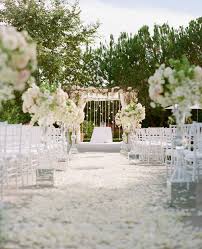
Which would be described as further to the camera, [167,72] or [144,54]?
[144,54]

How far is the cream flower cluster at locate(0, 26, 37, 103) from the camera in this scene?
3.67m

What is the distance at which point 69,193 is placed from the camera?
23.7ft

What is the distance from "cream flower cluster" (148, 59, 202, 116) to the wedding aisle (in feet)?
3.76

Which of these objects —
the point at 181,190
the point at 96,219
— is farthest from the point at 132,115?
the point at 96,219

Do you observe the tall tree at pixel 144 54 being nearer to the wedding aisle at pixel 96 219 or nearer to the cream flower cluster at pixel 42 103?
the cream flower cluster at pixel 42 103

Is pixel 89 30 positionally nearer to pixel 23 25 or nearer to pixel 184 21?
pixel 23 25

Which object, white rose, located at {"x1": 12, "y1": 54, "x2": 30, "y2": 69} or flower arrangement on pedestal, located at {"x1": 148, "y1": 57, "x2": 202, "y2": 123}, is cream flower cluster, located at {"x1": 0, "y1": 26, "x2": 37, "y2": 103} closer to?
white rose, located at {"x1": 12, "y1": 54, "x2": 30, "y2": 69}

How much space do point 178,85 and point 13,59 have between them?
7.57 feet

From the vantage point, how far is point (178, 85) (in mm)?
5574

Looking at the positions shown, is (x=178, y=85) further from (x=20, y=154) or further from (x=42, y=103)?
(x=42, y=103)

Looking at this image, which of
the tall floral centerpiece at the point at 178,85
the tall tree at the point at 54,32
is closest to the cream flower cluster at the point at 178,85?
the tall floral centerpiece at the point at 178,85

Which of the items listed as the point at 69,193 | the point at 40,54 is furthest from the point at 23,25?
the point at 69,193

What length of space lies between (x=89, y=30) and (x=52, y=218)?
16.8 metres

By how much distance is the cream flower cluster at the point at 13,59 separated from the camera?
12.1 ft
